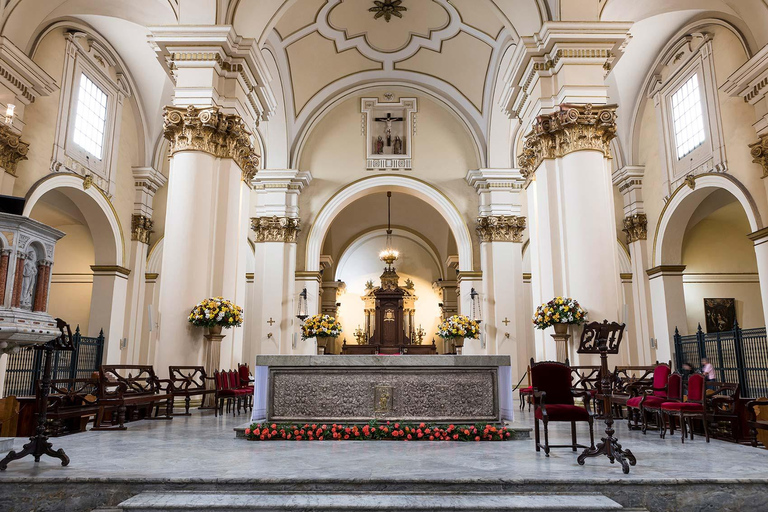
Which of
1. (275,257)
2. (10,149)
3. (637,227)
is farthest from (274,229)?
(637,227)

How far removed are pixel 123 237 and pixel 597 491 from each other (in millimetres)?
13197

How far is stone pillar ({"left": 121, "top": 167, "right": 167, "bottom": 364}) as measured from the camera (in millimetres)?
14656

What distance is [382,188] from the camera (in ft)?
56.4

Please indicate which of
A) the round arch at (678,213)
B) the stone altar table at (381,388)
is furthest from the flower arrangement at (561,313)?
the round arch at (678,213)

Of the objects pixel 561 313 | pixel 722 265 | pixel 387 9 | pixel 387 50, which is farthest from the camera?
pixel 722 265

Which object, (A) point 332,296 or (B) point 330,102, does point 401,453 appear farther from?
(A) point 332,296

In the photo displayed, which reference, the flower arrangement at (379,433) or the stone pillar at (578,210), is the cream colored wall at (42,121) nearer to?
the flower arrangement at (379,433)

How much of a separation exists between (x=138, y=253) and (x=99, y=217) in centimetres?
156

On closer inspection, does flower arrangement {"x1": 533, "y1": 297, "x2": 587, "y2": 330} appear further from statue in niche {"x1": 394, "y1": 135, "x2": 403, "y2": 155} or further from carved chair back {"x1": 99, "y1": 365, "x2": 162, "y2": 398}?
statue in niche {"x1": 394, "y1": 135, "x2": 403, "y2": 155}

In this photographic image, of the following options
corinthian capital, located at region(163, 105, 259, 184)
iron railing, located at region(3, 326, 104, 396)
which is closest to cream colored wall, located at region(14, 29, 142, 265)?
iron railing, located at region(3, 326, 104, 396)

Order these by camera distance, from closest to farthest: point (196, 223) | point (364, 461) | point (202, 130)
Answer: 1. point (364, 461)
2. point (196, 223)
3. point (202, 130)

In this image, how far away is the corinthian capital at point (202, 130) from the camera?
9328 millimetres

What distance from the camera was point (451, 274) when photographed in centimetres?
2502

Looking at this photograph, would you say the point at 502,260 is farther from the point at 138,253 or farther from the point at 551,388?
the point at 551,388
